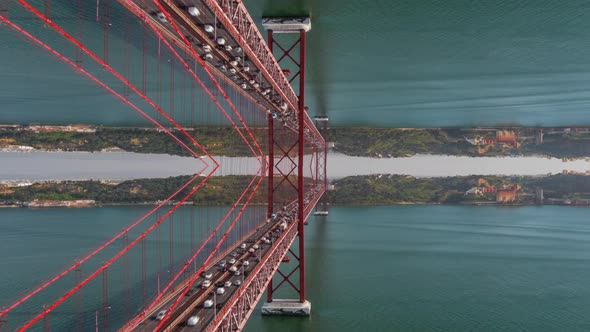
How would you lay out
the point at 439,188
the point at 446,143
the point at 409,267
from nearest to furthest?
the point at 409,267, the point at 446,143, the point at 439,188

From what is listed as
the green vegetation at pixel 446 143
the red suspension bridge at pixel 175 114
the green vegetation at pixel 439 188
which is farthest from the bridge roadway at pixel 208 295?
the green vegetation at pixel 446 143

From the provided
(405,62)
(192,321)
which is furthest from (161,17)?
(405,62)

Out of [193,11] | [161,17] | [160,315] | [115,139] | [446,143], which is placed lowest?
[160,315]

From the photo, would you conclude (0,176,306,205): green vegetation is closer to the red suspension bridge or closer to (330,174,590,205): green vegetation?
the red suspension bridge

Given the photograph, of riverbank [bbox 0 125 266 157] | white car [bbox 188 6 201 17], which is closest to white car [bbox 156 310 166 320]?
white car [bbox 188 6 201 17]

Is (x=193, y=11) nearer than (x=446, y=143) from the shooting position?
Yes

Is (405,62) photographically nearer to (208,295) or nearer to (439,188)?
(208,295)
